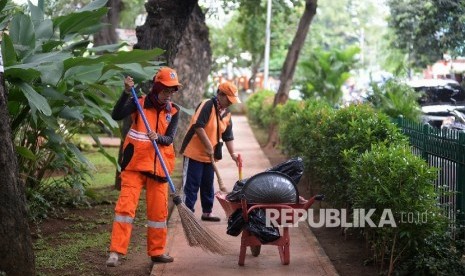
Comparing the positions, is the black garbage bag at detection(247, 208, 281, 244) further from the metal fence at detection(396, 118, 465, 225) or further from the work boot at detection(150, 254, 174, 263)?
the metal fence at detection(396, 118, 465, 225)

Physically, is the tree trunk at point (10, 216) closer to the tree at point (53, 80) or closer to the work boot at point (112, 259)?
the work boot at point (112, 259)

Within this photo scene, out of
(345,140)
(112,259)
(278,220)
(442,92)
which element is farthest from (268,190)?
(442,92)

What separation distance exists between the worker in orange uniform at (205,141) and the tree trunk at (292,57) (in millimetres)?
10086

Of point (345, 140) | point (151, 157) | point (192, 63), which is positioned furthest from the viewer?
point (192, 63)

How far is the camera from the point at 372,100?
16094mm

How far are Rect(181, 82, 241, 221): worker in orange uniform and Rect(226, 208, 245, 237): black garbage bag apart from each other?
2.04m

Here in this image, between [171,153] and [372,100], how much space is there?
9.23 metres

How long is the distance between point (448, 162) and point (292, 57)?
41.7ft

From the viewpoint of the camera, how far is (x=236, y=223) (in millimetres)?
7102

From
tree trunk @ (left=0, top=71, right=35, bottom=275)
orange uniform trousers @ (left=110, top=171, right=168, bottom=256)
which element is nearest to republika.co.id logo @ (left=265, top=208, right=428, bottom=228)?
orange uniform trousers @ (left=110, top=171, right=168, bottom=256)

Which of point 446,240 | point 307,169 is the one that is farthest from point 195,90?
point 446,240

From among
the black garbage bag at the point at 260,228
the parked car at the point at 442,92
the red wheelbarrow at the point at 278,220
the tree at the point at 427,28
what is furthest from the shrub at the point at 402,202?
the parked car at the point at 442,92

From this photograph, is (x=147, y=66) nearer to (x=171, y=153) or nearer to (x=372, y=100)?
(x=171, y=153)

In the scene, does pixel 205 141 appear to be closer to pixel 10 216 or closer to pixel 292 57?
pixel 10 216
